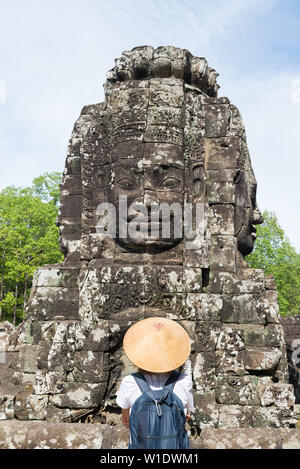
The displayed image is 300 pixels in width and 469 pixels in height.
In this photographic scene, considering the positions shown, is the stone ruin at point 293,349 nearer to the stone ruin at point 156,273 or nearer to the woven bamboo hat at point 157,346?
the stone ruin at point 156,273

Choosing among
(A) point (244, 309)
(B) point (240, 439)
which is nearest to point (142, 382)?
(B) point (240, 439)

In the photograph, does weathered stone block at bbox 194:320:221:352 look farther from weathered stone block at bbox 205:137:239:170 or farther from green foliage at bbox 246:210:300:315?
green foliage at bbox 246:210:300:315

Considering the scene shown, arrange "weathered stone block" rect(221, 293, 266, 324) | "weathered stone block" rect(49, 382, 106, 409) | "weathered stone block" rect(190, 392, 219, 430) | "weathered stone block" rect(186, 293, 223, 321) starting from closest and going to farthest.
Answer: "weathered stone block" rect(190, 392, 219, 430) → "weathered stone block" rect(49, 382, 106, 409) → "weathered stone block" rect(186, 293, 223, 321) → "weathered stone block" rect(221, 293, 266, 324)

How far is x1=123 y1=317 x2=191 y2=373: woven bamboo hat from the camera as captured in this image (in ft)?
8.44

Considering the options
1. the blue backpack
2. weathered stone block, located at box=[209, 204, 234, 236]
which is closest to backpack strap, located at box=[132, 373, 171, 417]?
the blue backpack

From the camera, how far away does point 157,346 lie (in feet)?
8.79

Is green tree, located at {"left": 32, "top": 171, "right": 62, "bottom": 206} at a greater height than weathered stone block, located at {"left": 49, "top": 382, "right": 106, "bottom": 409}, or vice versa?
A: green tree, located at {"left": 32, "top": 171, "right": 62, "bottom": 206}

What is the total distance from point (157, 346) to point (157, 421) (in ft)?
1.49

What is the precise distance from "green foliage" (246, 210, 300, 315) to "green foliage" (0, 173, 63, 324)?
10968 mm

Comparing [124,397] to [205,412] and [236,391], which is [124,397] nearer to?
[205,412]

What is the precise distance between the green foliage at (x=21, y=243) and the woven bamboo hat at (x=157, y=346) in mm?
18098

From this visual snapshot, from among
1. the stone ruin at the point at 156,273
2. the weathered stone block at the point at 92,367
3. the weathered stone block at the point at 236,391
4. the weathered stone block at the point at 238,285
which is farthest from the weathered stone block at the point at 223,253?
the weathered stone block at the point at 92,367

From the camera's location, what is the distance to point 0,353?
26.3ft
